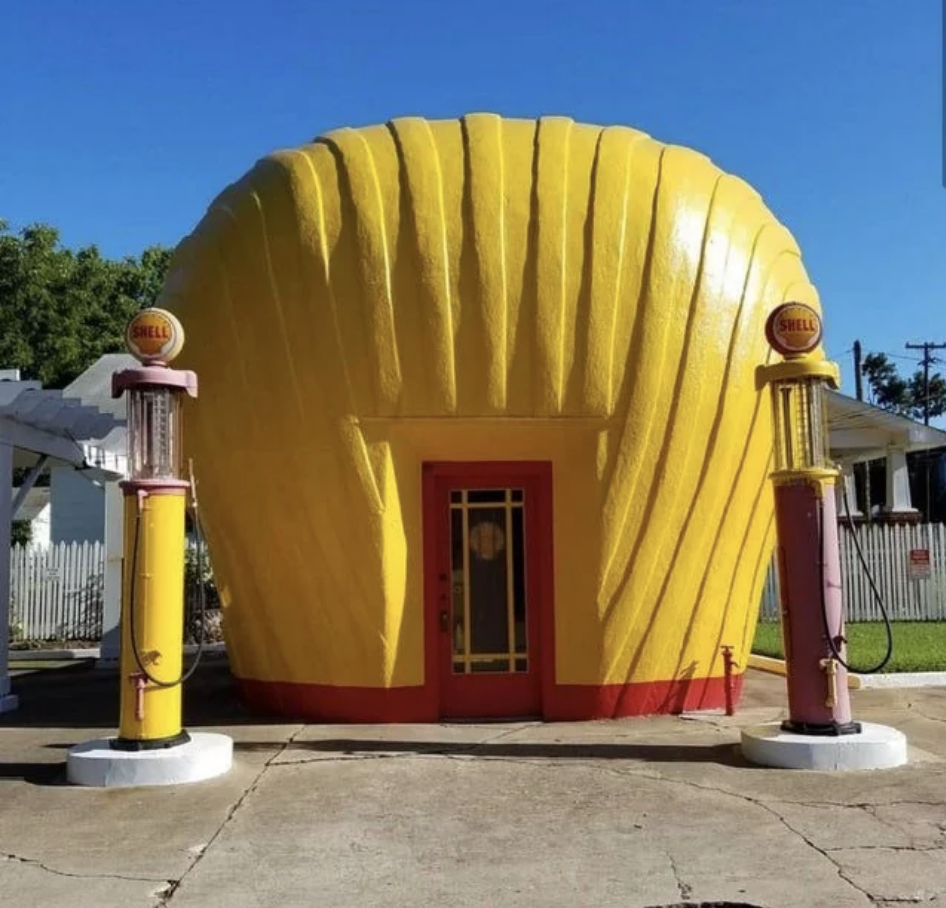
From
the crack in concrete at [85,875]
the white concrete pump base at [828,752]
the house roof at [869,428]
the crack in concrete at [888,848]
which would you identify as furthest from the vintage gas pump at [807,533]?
the house roof at [869,428]

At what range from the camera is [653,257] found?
8531 millimetres

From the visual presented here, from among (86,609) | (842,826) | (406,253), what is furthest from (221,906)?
(86,609)

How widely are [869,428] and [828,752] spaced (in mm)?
13865

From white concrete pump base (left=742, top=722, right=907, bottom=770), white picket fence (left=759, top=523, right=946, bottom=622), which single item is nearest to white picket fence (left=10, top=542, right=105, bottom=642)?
white picket fence (left=759, top=523, right=946, bottom=622)

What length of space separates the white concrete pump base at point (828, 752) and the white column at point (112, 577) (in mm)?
10053

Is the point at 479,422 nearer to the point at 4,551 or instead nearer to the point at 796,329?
the point at 796,329

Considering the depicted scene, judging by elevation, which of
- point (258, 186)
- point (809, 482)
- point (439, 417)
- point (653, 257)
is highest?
point (258, 186)

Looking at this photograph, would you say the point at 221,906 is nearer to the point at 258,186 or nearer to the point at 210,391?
the point at 210,391

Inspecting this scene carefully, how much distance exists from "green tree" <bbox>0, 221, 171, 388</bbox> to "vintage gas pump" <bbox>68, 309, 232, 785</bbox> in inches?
880

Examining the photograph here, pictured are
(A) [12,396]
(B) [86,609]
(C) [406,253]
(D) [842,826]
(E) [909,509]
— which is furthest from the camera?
(E) [909,509]

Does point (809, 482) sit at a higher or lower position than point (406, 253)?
lower

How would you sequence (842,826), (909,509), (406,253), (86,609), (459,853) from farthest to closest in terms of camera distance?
(909,509) < (86,609) < (406,253) < (842,826) < (459,853)

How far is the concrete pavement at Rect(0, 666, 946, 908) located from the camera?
478 cm

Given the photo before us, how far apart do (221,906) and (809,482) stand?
473 cm
